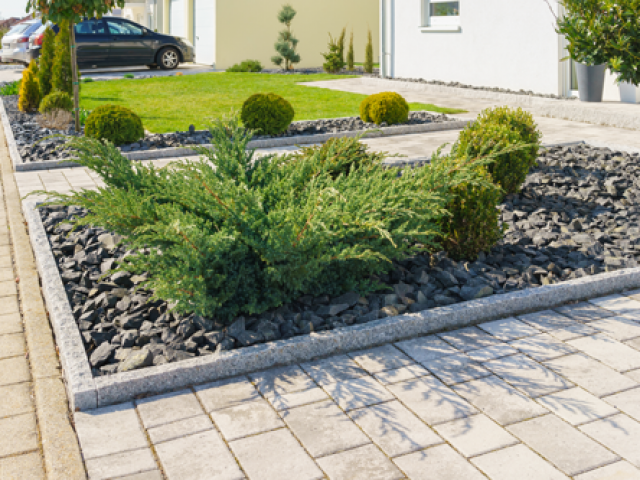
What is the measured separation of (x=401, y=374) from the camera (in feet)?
11.9

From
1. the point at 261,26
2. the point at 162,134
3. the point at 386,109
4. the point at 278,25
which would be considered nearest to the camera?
the point at 162,134

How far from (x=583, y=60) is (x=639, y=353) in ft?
32.1

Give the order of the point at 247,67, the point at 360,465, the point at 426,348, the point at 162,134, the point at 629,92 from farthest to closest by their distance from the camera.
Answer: the point at 247,67
the point at 629,92
the point at 162,134
the point at 426,348
the point at 360,465

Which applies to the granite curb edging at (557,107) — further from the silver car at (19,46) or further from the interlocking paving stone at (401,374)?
the silver car at (19,46)

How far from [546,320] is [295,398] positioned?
5.94 feet

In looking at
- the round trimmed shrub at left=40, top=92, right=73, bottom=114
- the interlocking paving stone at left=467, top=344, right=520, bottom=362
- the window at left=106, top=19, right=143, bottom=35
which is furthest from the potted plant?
the window at left=106, top=19, right=143, bottom=35

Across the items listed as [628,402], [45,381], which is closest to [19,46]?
[45,381]

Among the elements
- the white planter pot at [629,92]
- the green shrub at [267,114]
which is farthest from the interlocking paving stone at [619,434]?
the white planter pot at [629,92]

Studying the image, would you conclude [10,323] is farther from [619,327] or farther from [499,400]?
[619,327]

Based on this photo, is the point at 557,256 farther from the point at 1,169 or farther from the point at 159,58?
the point at 159,58

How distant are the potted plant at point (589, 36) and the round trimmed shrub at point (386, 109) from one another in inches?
138

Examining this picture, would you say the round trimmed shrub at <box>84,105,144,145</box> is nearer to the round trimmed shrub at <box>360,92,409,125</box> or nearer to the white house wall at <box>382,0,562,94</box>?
the round trimmed shrub at <box>360,92,409,125</box>

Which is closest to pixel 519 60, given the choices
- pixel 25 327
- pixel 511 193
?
pixel 511 193

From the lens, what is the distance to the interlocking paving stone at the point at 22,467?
2883 mm
